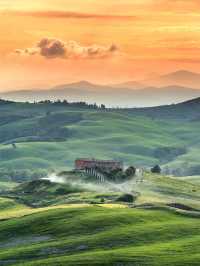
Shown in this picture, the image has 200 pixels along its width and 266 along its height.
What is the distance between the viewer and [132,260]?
160500 mm

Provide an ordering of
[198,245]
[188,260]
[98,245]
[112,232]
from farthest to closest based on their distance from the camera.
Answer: [112,232] < [98,245] < [198,245] < [188,260]

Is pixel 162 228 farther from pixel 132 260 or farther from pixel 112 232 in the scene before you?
pixel 132 260

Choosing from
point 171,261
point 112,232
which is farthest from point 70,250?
point 171,261

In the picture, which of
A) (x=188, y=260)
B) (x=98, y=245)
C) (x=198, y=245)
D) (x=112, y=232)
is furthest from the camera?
(x=112, y=232)

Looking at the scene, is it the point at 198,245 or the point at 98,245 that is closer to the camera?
the point at 198,245

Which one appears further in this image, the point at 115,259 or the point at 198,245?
the point at 198,245

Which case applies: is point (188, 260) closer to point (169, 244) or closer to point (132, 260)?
point (132, 260)

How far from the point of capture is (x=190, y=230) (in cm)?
19675

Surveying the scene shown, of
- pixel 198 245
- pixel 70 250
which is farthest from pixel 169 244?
pixel 70 250

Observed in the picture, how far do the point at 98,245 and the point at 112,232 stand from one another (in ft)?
41.8

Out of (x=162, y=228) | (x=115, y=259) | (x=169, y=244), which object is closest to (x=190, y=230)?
(x=162, y=228)

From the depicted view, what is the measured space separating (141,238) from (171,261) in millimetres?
31069

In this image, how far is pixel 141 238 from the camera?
189m

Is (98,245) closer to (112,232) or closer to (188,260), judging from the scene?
(112,232)
